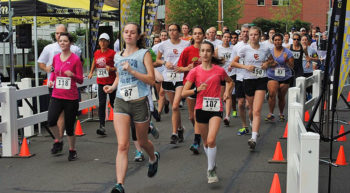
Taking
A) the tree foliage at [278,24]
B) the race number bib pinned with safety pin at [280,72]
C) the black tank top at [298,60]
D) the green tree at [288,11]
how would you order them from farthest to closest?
the tree foliage at [278,24] < the green tree at [288,11] < the black tank top at [298,60] < the race number bib pinned with safety pin at [280,72]

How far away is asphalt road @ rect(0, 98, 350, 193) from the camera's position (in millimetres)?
6641

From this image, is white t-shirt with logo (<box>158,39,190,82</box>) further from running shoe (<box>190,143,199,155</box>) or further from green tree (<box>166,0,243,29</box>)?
green tree (<box>166,0,243,29</box>)

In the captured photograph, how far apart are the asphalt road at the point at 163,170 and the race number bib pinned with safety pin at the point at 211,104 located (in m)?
0.89

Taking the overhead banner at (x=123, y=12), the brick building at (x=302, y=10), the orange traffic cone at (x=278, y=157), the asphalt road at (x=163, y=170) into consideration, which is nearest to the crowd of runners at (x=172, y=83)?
the asphalt road at (x=163, y=170)

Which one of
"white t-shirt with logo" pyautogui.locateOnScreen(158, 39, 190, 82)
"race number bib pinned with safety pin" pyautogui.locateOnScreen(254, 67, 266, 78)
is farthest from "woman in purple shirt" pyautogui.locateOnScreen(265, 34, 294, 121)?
"white t-shirt with logo" pyautogui.locateOnScreen(158, 39, 190, 82)

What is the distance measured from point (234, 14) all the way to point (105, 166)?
52.1 m

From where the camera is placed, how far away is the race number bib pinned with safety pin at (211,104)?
6961 mm

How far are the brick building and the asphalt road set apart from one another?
205ft

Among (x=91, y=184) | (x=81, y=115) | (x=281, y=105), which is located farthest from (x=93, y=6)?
(x=91, y=184)

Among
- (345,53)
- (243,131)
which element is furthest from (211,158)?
(243,131)

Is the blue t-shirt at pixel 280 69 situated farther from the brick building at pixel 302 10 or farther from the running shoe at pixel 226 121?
the brick building at pixel 302 10

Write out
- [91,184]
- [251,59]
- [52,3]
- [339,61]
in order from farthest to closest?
[52,3] < [251,59] < [91,184] < [339,61]

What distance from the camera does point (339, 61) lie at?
20.3ft

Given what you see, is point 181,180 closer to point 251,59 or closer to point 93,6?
point 251,59
